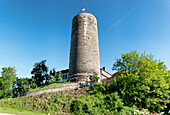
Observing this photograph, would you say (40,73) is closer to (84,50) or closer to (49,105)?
(84,50)

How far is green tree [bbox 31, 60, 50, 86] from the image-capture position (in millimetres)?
28058

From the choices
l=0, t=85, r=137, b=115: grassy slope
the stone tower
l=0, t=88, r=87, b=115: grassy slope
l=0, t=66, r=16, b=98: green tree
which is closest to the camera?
l=0, t=85, r=137, b=115: grassy slope

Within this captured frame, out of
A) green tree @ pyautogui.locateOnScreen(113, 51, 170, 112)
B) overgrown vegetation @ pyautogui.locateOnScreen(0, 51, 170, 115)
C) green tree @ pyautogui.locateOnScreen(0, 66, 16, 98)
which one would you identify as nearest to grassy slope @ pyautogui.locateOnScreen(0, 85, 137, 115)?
overgrown vegetation @ pyautogui.locateOnScreen(0, 51, 170, 115)

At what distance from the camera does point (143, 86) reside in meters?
13.2

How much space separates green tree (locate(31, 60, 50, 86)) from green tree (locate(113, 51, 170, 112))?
18.5 meters

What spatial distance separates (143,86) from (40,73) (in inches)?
853

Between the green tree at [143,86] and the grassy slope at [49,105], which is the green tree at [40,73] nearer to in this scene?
the grassy slope at [49,105]

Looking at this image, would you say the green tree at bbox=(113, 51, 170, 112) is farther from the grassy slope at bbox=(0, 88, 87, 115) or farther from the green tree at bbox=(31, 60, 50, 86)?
the green tree at bbox=(31, 60, 50, 86)

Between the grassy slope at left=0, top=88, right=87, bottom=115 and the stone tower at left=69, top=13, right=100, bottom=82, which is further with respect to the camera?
the stone tower at left=69, top=13, right=100, bottom=82

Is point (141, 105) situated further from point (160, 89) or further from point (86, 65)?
point (86, 65)

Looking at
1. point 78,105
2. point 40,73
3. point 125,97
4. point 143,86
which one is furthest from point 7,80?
point 143,86

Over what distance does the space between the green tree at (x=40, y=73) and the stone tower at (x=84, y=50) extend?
696 cm

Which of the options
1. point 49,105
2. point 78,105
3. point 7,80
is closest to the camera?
point 78,105

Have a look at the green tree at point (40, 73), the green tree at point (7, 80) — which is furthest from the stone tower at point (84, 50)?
the green tree at point (7, 80)
